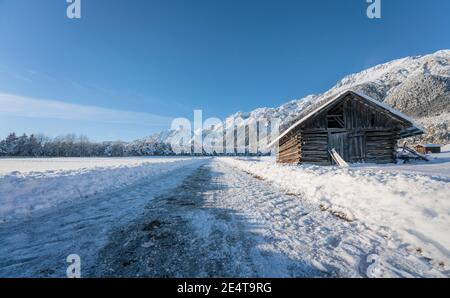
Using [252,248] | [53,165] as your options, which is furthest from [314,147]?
[53,165]

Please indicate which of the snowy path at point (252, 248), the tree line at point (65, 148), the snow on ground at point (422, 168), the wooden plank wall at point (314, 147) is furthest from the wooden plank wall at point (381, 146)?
the tree line at point (65, 148)

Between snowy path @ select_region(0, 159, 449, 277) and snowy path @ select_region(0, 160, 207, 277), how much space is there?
2cm

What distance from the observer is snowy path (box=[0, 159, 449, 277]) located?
2748mm

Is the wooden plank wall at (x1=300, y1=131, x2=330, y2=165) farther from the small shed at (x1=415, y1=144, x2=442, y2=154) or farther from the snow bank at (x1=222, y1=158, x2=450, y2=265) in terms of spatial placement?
the small shed at (x1=415, y1=144, x2=442, y2=154)

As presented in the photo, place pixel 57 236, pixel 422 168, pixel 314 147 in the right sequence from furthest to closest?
1. pixel 314 147
2. pixel 422 168
3. pixel 57 236

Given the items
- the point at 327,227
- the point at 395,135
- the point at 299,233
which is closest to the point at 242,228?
the point at 299,233

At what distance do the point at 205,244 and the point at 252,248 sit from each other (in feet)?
2.43

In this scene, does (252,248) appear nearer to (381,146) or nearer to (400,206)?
(400,206)

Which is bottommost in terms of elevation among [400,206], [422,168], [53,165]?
[53,165]

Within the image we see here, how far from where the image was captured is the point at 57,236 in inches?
157

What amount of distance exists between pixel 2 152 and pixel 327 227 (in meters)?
117

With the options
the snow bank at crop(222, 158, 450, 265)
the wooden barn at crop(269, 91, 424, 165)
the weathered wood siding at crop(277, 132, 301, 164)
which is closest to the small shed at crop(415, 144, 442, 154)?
the weathered wood siding at crop(277, 132, 301, 164)

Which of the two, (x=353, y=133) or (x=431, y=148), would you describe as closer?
(x=353, y=133)
